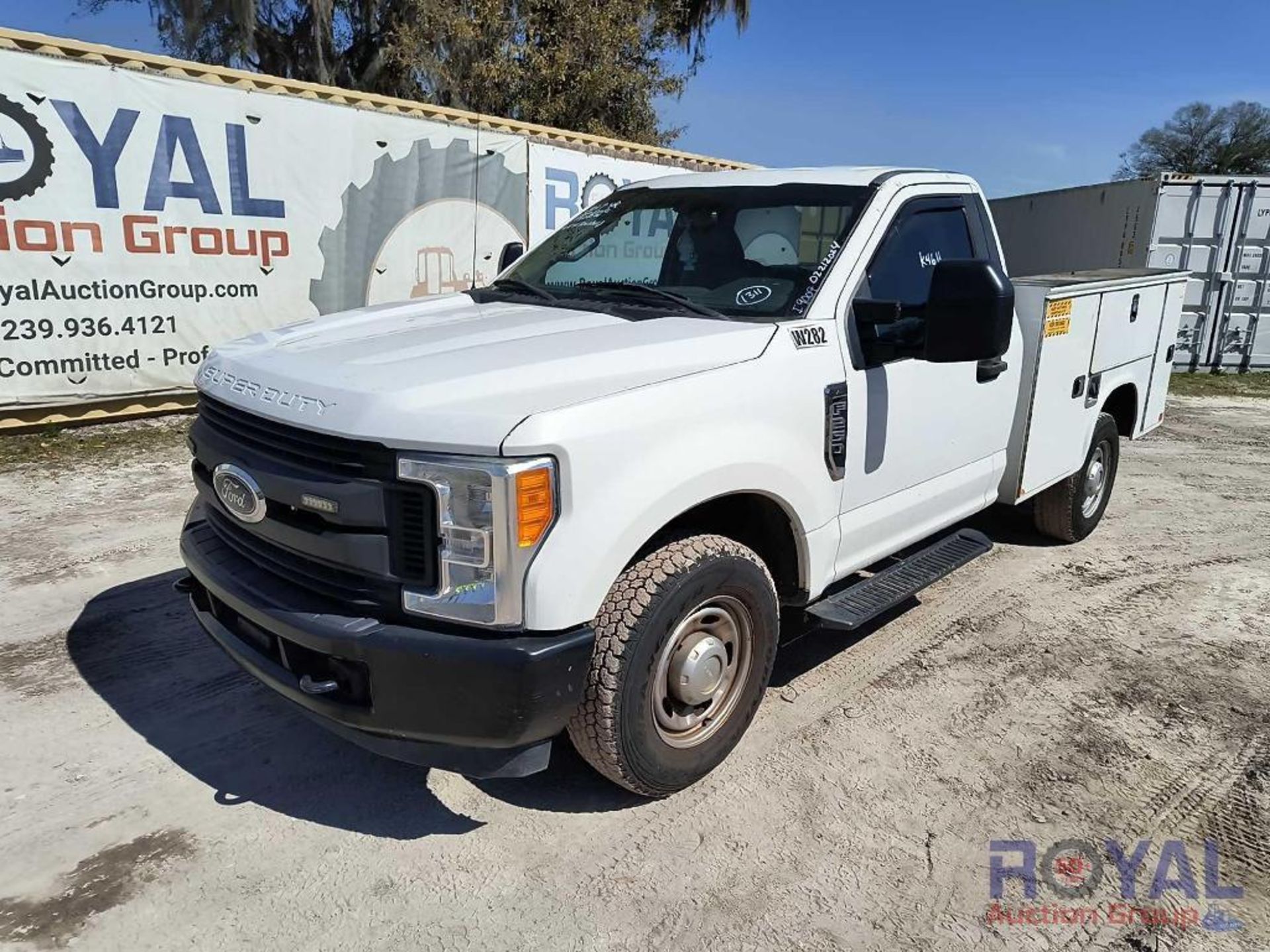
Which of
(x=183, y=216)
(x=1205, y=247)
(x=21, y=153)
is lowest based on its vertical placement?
(x=183, y=216)

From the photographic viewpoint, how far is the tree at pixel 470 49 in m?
14.9

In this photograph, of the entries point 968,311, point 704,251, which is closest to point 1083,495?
point 968,311

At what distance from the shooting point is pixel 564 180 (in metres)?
10.7

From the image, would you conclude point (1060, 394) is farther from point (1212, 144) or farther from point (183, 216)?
point (1212, 144)

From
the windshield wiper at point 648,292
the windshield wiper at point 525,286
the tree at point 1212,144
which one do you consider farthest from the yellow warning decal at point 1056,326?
the tree at point 1212,144

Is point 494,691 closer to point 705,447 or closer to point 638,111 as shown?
point 705,447

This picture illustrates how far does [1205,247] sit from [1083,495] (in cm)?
1055

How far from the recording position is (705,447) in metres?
2.60

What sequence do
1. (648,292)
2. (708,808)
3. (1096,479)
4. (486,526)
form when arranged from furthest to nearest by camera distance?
(1096,479)
(648,292)
(708,808)
(486,526)

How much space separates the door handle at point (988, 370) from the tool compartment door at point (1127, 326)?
119 centimetres

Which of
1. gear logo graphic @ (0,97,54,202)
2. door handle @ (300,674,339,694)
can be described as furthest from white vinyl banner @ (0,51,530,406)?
door handle @ (300,674,339,694)

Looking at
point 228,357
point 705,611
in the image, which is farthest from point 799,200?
point 228,357

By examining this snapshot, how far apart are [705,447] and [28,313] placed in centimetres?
670

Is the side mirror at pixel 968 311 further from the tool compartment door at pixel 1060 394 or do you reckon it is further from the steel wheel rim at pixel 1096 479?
the steel wheel rim at pixel 1096 479
